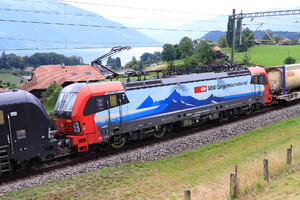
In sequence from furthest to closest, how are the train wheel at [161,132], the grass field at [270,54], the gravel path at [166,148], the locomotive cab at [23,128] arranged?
the grass field at [270,54], the train wheel at [161,132], the gravel path at [166,148], the locomotive cab at [23,128]

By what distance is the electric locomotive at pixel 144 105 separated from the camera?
1606 cm

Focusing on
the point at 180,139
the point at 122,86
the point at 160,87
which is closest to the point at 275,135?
the point at 180,139

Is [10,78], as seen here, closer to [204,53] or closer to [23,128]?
[204,53]

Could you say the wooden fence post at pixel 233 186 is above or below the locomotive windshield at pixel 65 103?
below

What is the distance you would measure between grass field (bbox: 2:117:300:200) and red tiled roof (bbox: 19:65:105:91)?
45.4 m

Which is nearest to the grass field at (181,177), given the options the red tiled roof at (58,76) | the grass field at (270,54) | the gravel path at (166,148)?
the gravel path at (166,148)

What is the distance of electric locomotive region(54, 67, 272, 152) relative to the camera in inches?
632

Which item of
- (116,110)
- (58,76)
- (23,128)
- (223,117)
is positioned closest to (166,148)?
(116,110)

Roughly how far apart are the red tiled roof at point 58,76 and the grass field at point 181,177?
45.4m

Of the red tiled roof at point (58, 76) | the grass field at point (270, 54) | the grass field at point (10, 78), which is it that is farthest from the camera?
the grass field at point (270, 54)

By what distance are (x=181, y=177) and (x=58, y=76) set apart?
53.1 meters

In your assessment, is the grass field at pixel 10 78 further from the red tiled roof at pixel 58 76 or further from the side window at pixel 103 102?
the side window at pixel 103 102

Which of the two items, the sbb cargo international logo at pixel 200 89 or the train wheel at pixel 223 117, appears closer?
the sbb cargo international logo at pixel 200 89

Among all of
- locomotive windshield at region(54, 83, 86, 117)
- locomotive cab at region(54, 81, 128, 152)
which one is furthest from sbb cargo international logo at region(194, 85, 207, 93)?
locomotive windshield at region(54, 83, 86, 117)
